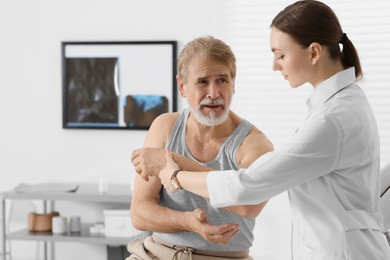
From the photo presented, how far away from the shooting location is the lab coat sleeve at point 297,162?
1545 millimetres

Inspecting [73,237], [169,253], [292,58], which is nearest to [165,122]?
[169,253]

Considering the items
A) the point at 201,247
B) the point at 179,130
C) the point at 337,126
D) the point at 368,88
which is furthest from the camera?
the point at 368,88

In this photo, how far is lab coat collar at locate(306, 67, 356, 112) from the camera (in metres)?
1.66

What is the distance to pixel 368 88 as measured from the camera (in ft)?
13.0

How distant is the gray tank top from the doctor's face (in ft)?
1.48

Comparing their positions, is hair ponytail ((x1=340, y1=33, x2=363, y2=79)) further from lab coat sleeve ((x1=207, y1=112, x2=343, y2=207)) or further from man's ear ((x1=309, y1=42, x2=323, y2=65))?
lab coat sleeve ((x1=207, y1=112, x2=343, y2=207))

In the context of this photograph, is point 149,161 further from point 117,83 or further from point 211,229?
point 117,83

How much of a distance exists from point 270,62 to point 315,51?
241cm

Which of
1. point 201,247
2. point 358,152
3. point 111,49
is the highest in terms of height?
point 111,49

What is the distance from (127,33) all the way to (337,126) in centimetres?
277

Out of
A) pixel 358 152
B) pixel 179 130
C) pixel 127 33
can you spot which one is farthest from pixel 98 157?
pixel 358 152

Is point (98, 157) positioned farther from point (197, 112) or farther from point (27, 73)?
point (197, 112)

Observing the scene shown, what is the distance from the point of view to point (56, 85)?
433 cm

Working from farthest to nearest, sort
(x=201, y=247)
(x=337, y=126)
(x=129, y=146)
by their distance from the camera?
1. (x=129, y=146)
2. (x=201, y=247)
3. (x=337, y=126)
